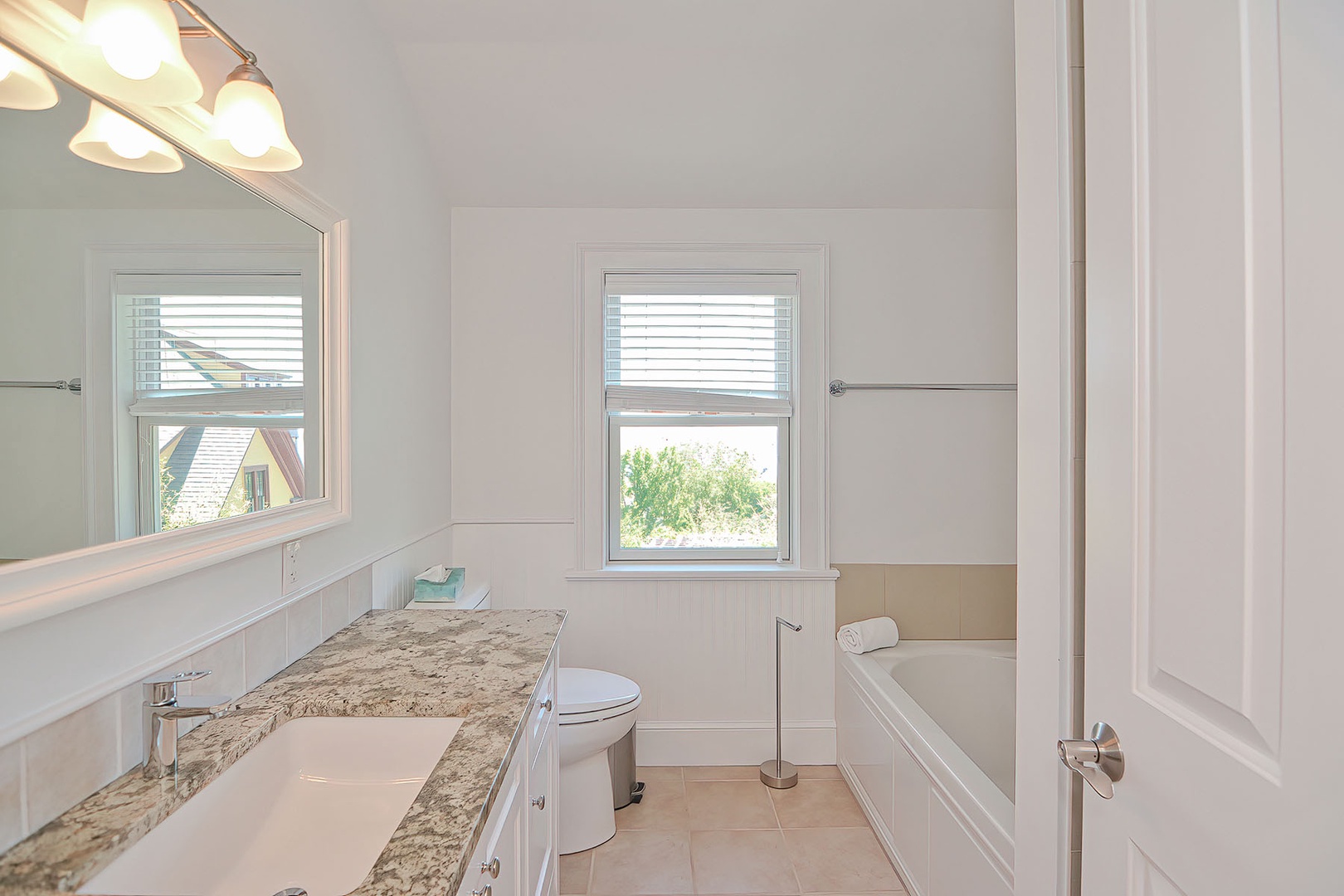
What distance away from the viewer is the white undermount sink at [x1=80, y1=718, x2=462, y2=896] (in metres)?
0.94

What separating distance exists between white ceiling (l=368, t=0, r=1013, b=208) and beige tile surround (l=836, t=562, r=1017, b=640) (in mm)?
1467

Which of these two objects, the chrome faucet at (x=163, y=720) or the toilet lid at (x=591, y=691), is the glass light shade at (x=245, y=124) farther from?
the toilet lid at (x=591, y=691)

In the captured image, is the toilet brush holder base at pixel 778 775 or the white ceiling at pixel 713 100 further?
the toilet brush holder base at pixel 778 775

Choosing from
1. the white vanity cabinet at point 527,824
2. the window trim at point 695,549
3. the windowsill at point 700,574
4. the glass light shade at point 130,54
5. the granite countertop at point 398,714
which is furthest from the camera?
the window trim at point 695,549

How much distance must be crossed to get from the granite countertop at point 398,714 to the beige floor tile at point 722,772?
127 centimetres

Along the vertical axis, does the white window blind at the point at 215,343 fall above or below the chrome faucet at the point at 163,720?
above

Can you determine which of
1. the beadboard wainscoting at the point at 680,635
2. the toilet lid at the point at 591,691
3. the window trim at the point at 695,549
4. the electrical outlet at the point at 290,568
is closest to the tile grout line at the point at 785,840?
the beadboard wainscoting at the point at 680,635

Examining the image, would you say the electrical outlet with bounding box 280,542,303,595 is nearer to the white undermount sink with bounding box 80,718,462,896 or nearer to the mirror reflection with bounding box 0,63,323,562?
the mirror reflection with bounding box 0,63,323,562

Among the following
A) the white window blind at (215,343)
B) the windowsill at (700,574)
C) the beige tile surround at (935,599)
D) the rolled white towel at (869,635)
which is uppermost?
the white window blind at (215,343)

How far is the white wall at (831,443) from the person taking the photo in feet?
9.52

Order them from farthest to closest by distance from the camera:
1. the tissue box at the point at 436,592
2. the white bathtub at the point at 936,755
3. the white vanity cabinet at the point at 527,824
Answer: the tissue box at the point at 436,592 < the white bathtub at the point at 936,755 < the white vanity cabinet at the point at 527,824

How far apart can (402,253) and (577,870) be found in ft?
6.45

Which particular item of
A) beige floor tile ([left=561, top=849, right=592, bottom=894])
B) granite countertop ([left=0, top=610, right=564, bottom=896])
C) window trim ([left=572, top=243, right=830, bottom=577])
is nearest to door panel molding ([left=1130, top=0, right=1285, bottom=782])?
granite countertop ([left=0, top=610, right=564, bottom=896])

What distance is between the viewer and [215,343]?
1265mm
